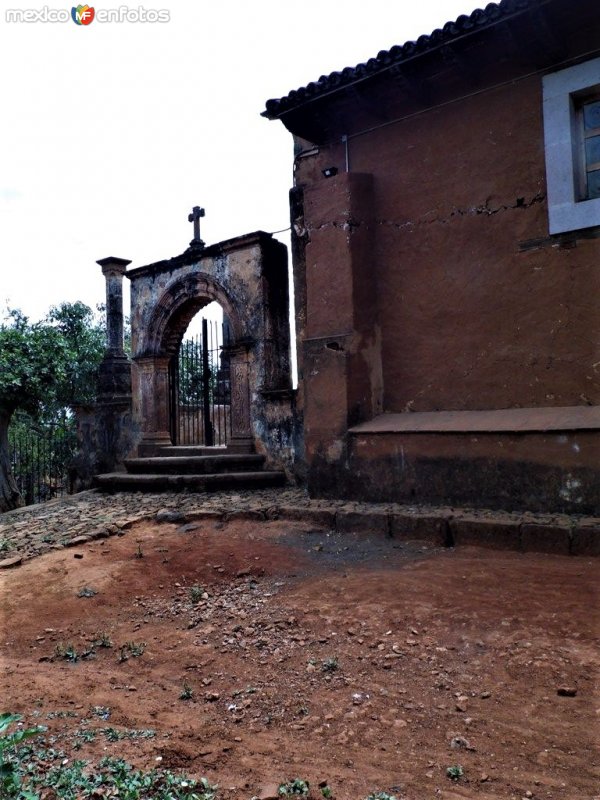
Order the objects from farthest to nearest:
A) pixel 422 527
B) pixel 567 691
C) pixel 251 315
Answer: pixel 251 315, pixel 422 527, pixel 567 691

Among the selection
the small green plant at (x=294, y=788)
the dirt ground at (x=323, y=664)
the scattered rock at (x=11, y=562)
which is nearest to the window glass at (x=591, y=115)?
the dirt ground at (x=323, y=664)

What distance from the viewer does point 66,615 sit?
4.56 meters

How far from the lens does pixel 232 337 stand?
9367 millimetres

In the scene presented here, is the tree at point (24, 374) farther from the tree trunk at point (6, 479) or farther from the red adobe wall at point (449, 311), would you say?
the red adobe wall at point (449, 311)

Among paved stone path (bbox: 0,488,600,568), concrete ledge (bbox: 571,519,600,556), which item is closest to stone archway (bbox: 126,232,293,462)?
paved stone path (bbox: 0,488,600,568)

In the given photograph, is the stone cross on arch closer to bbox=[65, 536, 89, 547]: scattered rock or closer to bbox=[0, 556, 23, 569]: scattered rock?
bbox=[65, 536, 89, 547]: scattered rock

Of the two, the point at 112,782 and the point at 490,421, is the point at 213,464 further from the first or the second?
the point at 112,782

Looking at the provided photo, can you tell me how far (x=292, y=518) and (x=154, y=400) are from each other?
5.25 meters

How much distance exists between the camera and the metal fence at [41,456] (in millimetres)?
14256

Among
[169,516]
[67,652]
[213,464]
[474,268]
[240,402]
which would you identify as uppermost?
[474,268]

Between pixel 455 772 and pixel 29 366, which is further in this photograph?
pixel 29 366

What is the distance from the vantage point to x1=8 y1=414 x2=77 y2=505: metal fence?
46.8 ft

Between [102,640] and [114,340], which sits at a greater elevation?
[114,340]

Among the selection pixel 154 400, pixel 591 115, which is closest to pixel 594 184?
pixel 591 115
